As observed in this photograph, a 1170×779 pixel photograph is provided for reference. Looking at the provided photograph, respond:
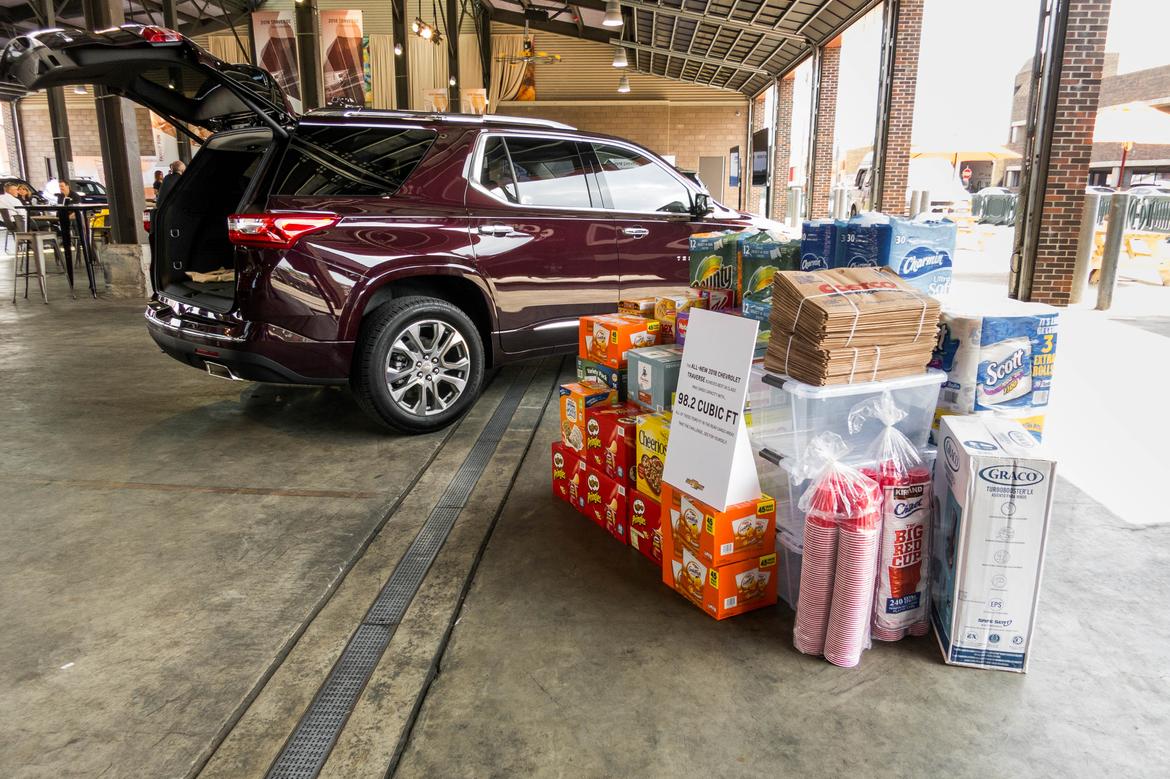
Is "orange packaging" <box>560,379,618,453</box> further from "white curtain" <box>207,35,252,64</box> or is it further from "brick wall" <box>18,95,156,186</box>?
"brick wall" <box>18,95,156,186</box>

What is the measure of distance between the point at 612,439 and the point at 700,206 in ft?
8.86

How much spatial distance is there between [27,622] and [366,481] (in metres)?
1.47

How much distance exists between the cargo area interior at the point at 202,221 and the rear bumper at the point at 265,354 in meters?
0.49

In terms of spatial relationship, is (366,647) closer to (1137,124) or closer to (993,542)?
(993,542)

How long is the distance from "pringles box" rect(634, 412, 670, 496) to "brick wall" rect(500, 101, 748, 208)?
73.0ft

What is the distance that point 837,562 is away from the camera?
224 centimetres

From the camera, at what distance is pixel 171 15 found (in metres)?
15.9

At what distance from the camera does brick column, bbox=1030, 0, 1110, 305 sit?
25.3 ft

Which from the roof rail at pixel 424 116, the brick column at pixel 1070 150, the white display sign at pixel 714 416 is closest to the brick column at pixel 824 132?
the brick column at pixel 1070 150

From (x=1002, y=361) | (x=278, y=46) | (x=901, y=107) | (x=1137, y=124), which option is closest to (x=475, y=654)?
(x=1002, y=361)

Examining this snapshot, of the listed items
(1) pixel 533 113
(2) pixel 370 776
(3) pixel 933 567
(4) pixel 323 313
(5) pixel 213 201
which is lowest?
(2) pixel 370 776

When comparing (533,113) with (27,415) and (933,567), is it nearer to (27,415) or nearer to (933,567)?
(27,415)

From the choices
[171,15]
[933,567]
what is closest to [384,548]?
[933,567]

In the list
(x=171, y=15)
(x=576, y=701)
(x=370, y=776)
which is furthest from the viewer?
(x=171, y=15)
